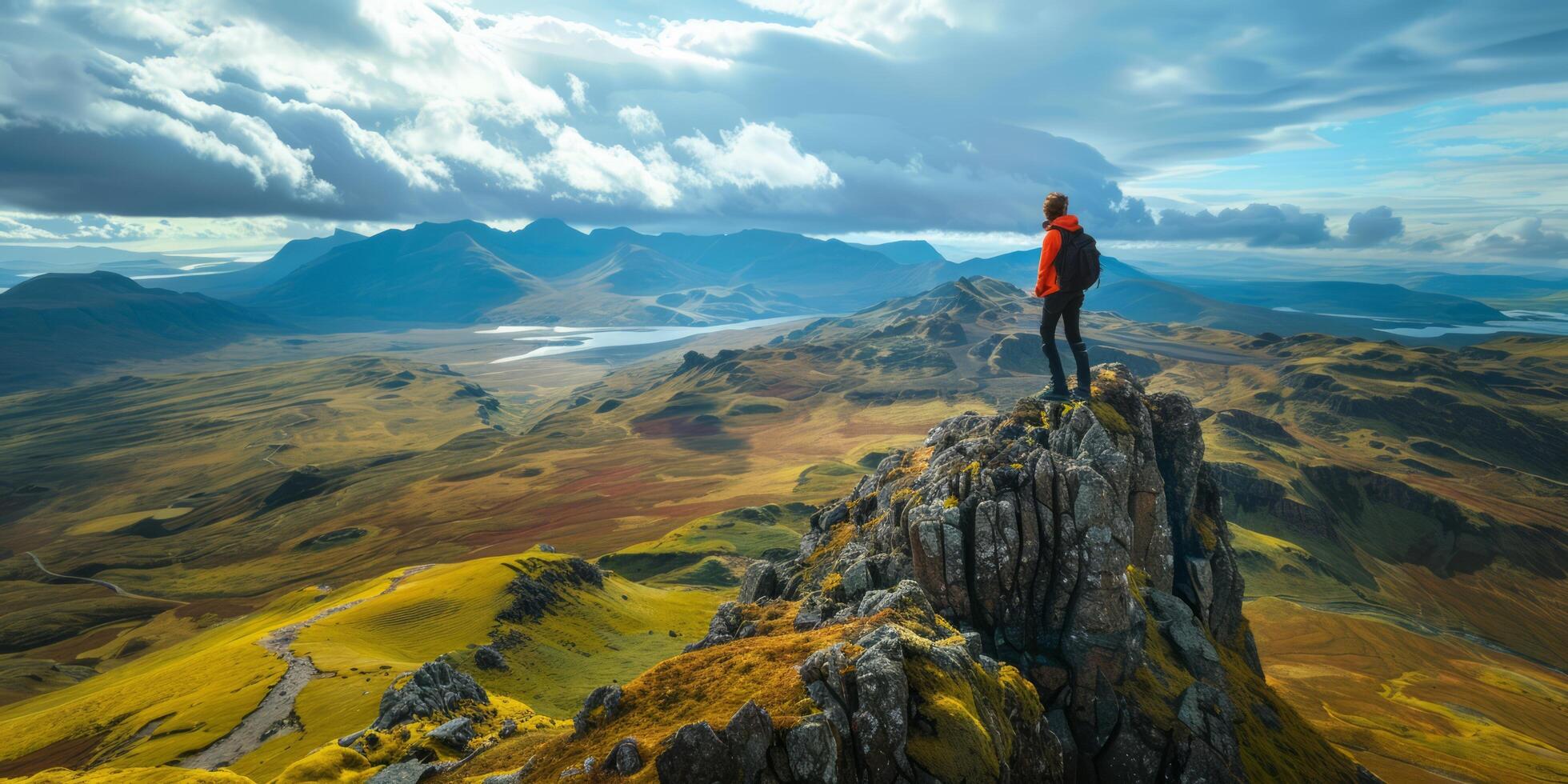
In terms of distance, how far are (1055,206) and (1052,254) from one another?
2.63 m

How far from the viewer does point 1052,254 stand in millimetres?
36375

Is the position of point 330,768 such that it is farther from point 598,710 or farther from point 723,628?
point 723,628

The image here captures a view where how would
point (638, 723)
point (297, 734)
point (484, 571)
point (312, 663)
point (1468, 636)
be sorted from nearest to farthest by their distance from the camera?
point (638, 723) → point (297, 734) → point (312, 663) → point (484, 571) → point (1468, 636)

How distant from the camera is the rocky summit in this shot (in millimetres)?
25422

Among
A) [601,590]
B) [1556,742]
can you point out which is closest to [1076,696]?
[601,590]

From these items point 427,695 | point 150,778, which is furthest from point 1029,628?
point 150,778

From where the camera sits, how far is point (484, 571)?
300ft

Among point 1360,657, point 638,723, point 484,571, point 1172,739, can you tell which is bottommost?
point 1360,657

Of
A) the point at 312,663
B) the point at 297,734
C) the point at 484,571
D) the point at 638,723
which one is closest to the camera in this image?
the point at 638,723

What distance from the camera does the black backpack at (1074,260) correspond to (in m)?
36.2

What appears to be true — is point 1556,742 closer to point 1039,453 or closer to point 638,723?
point 1039,453

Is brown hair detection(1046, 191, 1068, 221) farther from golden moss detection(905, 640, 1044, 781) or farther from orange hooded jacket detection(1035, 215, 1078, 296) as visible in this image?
golden moss detection(905, 640, 1044, 781)

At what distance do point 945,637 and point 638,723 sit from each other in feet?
49.1

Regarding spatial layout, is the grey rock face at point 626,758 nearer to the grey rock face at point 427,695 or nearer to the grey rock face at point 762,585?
A: the grey rock face at point 427,695
